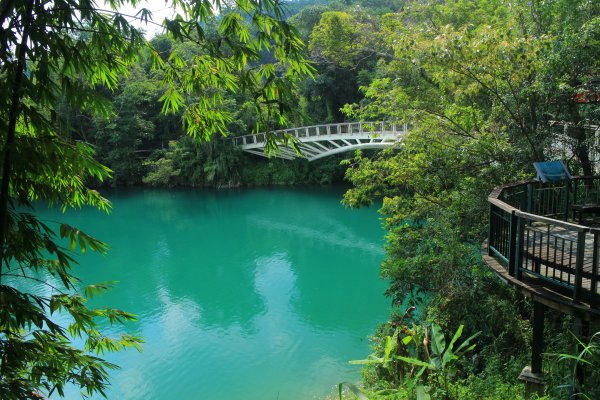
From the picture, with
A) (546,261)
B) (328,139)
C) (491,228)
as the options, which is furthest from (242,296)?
(328,139)

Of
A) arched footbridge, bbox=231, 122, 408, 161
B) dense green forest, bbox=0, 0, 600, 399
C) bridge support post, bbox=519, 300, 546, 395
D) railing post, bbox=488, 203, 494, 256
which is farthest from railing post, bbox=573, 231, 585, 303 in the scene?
arched footbridge, bbox=231, 122, 408, 161

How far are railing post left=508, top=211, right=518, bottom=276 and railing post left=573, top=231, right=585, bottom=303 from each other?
0.50 metres

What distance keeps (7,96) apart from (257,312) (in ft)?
24.4

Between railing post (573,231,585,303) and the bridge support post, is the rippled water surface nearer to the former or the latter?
the bridge support post

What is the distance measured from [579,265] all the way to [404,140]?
3.94m

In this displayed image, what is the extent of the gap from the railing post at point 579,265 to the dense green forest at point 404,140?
0.41m

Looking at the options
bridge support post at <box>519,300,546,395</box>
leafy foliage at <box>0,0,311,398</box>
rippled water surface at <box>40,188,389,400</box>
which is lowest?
rippled water surface at <box>40,188,389,400</box>

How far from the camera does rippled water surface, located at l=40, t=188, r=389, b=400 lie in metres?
6.27

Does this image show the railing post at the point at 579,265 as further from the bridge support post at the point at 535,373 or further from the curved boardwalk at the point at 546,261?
the bridge support post at the point at 535,373

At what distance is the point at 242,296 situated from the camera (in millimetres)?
9289

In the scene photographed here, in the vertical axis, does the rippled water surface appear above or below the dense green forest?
below

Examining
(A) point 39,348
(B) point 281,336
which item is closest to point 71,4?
(A) point 39,348

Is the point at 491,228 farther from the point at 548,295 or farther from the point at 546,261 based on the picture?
the point at 548,295

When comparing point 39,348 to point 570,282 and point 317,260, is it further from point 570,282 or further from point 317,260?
point 317,260
